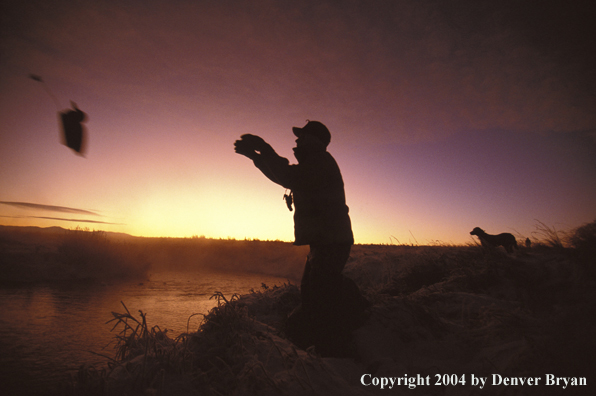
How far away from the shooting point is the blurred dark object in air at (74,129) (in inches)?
86.2

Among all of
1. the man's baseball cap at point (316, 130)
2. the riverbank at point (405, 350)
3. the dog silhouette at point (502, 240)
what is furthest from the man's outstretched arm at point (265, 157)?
the dog silhouette at point (502, 240)

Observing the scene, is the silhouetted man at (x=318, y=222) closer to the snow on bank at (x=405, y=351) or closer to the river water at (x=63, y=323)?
the snow on bank at (x=405, y=351)

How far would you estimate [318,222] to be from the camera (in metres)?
2.49

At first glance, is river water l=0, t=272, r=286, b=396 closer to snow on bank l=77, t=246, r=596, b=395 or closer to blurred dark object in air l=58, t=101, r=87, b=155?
snow on bank l=77, t=246, r=596, b=395

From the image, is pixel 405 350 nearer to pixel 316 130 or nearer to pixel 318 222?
pixel 318 222

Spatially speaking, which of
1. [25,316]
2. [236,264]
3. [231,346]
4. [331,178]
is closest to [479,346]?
[331,178]

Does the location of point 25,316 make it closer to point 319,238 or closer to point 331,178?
point 319,238

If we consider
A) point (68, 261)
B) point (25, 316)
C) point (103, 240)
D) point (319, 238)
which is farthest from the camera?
point (103, 240)

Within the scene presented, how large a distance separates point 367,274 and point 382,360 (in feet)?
20.0

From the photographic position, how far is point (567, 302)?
109 inches

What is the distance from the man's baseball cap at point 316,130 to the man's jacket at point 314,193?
29cm

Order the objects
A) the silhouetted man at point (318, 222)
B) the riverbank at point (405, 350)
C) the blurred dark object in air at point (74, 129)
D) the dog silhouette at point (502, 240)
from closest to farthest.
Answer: the riverbank at point (405, 350) → the blurred dark object in air at point (74, 129) → the silhouetted man at point (318, 222) → the dog silhouette at point (502, 240)

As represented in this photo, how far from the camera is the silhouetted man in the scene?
2350mm

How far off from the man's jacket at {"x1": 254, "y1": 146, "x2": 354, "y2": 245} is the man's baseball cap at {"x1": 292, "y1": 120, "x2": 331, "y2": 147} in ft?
0.95
